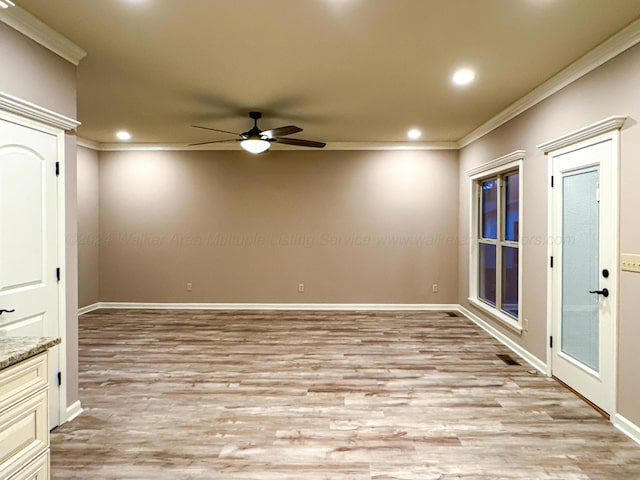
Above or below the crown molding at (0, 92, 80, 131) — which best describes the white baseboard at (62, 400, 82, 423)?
below

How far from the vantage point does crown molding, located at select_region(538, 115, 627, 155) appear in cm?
265

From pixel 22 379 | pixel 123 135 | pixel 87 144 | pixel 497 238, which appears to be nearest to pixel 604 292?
pixel 497 238

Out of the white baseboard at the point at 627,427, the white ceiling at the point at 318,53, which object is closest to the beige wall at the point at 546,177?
the white baseboard at the point at 627,427

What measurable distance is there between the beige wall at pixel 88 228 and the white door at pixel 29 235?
154 inches

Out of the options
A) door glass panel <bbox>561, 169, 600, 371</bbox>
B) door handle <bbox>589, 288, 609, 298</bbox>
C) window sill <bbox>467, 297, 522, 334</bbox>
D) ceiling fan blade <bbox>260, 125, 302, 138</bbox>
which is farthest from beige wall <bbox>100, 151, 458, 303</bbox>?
door handle <bbox>589, 288, 609, 298</bbox>

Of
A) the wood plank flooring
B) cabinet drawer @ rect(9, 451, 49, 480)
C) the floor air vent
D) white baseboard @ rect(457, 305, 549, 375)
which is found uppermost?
cabinet drawer @ rect(9, 451, 49, 480)

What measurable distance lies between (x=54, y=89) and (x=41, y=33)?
342mm

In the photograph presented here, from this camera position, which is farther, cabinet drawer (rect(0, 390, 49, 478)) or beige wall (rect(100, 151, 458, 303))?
beige wall (rect(100, 151, 458, 303))

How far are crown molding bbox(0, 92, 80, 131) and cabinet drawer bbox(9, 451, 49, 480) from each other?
1.92 meters

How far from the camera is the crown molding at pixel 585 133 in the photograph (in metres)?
2.65

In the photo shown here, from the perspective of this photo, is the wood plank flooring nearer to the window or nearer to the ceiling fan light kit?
the window

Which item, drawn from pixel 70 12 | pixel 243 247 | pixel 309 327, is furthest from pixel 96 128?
pixel 309 327

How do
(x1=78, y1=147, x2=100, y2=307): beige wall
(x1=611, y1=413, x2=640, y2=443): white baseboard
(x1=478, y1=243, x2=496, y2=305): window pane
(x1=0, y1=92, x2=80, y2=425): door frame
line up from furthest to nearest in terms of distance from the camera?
(x1=78, y1=147, x2=100, y2=307): beige wall
(x1=478, y1=243, x2=496, y2=305): window pane
(x1=0, y1=92, x2=80, y2=425): door frame
(x1=611, y1=413, x2=640, y2=443): white baseboard

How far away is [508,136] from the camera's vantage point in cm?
450
